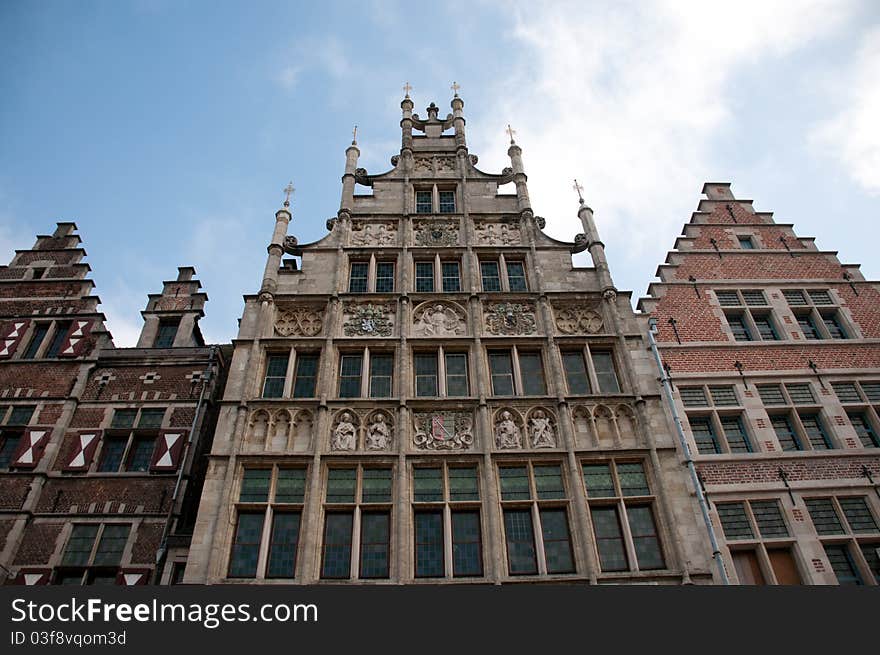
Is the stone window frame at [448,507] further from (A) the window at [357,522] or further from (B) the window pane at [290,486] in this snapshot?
(B) the window pane at [290,486]

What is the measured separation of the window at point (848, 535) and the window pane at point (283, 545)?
32.9 feet

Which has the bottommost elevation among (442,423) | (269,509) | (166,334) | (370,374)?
(269,509)

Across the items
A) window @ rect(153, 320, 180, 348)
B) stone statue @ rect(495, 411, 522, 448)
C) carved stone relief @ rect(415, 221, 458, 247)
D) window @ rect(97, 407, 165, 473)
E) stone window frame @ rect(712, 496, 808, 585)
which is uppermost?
carved stone relief @ rect(415, 221, 458, 247)

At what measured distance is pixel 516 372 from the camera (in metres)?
14.3

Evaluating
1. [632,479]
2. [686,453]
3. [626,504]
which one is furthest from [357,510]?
[686,453]

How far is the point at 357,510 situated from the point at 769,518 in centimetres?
804

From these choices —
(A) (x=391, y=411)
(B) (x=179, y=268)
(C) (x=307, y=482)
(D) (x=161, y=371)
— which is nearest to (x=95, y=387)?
(D) (x=161, y=371)

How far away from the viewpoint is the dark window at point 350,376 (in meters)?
14.0

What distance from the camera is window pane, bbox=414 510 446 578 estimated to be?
38.1 feet

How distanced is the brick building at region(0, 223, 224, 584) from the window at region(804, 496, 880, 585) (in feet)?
40.5

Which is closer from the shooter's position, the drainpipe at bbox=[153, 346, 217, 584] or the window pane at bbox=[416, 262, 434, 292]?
the drainpipe at bbox=[153, 346, 217, 584]

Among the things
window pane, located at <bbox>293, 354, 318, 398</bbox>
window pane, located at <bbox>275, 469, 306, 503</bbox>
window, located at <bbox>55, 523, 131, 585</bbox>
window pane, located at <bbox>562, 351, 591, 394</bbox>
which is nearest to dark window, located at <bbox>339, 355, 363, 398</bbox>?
window pane, located at <bbox>293, 354, 318, 398</bbox>

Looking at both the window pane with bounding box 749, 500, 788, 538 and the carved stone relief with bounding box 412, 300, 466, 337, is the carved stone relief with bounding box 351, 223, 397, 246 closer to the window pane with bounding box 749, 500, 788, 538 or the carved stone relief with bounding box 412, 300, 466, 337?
the carved stone relief with bounding box 412, 300, 466, 337

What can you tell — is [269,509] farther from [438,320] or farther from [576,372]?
[576,372]
